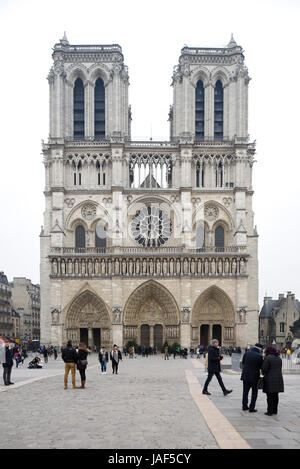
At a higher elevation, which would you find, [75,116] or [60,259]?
[75,116]

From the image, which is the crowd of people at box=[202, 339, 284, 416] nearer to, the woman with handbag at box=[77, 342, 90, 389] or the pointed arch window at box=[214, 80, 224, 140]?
the woman with handbag at box=[77, 342, 90, 389]

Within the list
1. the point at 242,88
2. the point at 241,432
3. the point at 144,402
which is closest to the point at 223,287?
the point at 242,88

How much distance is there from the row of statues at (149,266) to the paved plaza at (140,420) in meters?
35.1

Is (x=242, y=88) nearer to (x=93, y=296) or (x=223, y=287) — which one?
(x=223, y=287)

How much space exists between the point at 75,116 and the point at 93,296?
1660 centimetres

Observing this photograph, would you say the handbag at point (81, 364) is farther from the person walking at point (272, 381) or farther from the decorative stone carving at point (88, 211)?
the decorative stone carving at point (88, 211)

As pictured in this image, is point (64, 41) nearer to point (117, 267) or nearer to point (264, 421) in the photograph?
point (117, 267)

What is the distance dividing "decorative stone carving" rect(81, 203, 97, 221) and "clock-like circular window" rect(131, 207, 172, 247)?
362cm

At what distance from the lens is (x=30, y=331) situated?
88688 millimetres

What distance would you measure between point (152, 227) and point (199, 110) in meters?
11.8

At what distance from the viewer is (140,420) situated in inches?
428

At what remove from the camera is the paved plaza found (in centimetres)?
884

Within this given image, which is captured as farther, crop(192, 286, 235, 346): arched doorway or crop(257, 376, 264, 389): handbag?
crop(192, 286, 235, 346): arched doorway

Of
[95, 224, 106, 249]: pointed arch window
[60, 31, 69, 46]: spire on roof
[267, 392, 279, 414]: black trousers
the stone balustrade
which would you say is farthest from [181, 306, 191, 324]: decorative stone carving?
[267, 392, 279, 414]: black trousers
